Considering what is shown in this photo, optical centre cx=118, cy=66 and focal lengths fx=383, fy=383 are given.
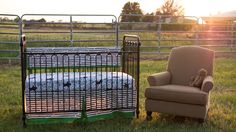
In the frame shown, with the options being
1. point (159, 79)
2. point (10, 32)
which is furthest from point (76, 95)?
point (10, 32)

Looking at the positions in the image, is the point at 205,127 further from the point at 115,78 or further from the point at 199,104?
the point at 115,78

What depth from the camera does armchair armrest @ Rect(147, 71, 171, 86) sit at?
5.32m

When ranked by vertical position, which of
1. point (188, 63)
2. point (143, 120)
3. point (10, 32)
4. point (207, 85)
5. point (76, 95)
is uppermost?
point (10, 32)

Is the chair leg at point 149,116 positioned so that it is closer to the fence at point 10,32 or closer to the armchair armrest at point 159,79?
the armchair armrest at point 159,79

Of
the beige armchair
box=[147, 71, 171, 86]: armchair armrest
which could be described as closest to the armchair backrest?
the beige armchair

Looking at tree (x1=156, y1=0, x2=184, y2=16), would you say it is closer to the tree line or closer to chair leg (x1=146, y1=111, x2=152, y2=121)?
the tree line

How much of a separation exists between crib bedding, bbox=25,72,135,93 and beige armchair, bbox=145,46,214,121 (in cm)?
36

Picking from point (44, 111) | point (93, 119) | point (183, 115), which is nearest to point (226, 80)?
point (183, 115)

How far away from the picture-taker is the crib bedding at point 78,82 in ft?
16.1

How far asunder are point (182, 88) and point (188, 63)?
66 centimetres

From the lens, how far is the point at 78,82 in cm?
501

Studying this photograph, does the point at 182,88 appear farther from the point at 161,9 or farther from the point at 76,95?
the point at 161,9

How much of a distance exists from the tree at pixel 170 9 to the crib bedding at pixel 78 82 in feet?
47.1

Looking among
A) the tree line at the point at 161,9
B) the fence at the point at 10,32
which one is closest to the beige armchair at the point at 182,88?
the fence at the point at 10,32
